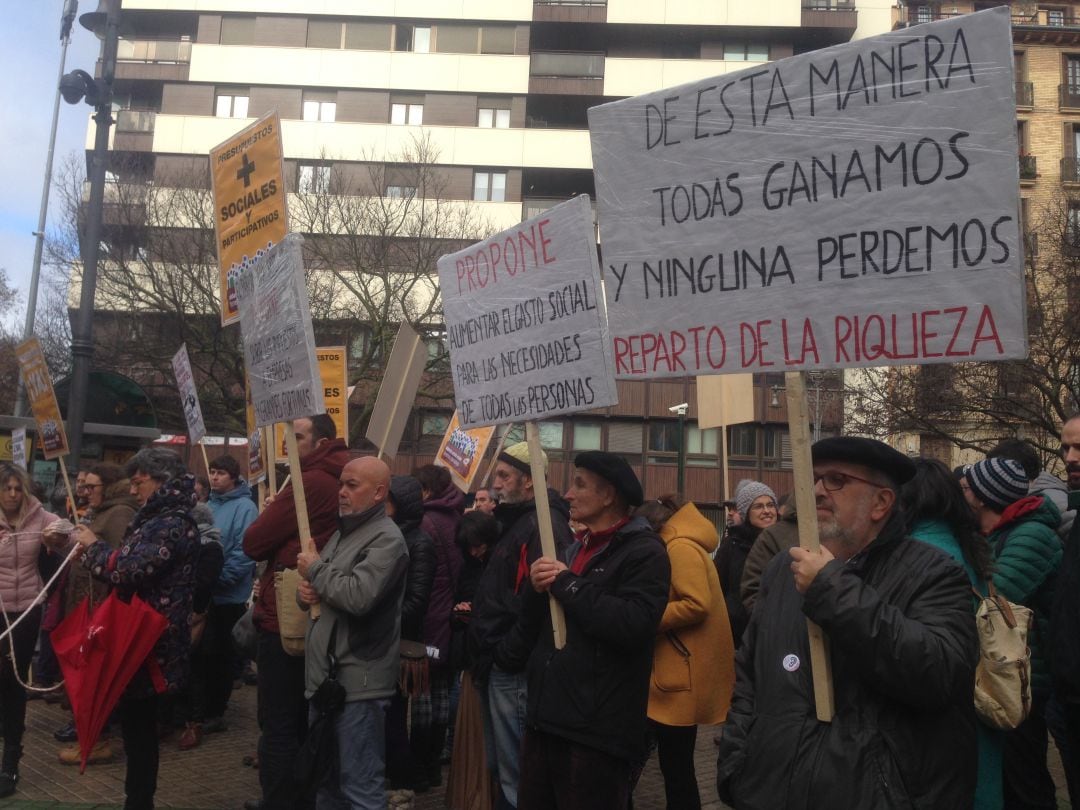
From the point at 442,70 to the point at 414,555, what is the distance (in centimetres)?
3752

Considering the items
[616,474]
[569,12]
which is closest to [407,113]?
[569,12]

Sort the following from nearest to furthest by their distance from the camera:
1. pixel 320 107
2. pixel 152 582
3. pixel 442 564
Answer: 1. pixel 152 582
2. pixel 442 564
3. pixel 320 107

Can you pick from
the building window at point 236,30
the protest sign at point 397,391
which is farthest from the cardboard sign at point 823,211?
the building window at point 236,30

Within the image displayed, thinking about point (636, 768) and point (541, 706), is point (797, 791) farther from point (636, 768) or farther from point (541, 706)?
point (636, 768)

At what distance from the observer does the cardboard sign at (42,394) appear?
9289 millimetres

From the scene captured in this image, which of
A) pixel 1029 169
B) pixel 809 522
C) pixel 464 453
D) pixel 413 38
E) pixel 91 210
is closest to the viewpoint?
pixel 809 522

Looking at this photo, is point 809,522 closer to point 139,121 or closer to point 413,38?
point 413,38

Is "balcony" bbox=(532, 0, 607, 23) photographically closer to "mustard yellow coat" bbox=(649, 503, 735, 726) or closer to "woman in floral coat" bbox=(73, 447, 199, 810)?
"woman in floral coat" bbox=(73, 447, 199, 810)

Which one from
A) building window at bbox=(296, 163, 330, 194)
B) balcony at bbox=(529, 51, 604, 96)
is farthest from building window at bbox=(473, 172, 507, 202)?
building window at bbox=(296, 163, 330, 194)

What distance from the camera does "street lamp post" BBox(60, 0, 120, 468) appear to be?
10461mm

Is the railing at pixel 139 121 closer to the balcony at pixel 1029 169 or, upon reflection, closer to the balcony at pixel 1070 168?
the balcony at pixel 1029 169

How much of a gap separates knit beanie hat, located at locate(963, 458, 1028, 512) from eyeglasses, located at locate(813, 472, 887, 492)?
2044 millimetres

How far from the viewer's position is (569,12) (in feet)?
135

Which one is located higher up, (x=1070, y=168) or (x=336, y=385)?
(x=1070, y=168)
